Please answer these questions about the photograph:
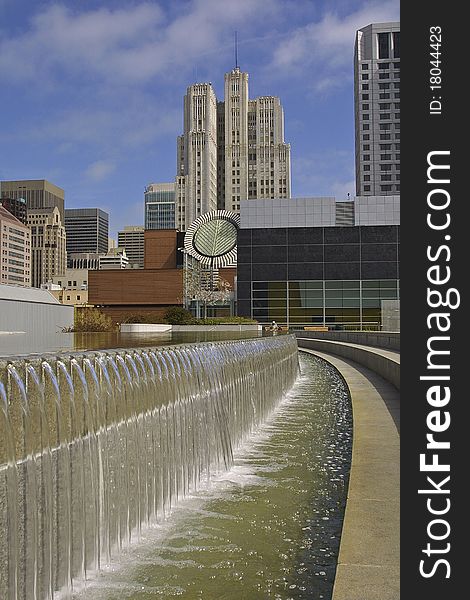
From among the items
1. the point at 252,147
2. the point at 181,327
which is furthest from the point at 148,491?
the point at 252,147

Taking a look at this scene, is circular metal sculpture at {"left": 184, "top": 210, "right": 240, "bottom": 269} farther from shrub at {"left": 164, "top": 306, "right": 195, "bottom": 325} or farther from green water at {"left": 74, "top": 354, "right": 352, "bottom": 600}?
green water at {"left": 74, "top": 354, "right": 352, "bottom": 600}

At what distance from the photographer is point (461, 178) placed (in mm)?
3115

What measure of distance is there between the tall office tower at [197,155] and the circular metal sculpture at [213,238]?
72.8 m

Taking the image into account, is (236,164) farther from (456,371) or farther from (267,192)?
(456,371)

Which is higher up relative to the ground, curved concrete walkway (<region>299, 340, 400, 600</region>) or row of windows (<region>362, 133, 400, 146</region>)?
row of windows (<region>362, 133, 400, 146</region>)

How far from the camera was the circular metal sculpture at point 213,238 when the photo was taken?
8875 centimetres

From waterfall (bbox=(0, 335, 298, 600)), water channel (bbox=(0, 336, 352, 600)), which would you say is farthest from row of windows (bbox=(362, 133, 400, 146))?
waterfall (bbox=(0, 335, 298, 600))

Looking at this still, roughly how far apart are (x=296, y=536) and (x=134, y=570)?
142cm

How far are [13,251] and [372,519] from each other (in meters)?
189

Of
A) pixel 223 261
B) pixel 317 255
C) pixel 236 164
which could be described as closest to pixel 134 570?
pixel 317 255

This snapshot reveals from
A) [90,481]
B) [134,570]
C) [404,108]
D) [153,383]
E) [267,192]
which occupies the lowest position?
[134,570]

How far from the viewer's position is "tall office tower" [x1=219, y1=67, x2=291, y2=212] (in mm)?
170125

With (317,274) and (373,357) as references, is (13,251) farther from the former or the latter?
(373,357)

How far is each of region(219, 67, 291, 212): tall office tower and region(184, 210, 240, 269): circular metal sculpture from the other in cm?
8008
